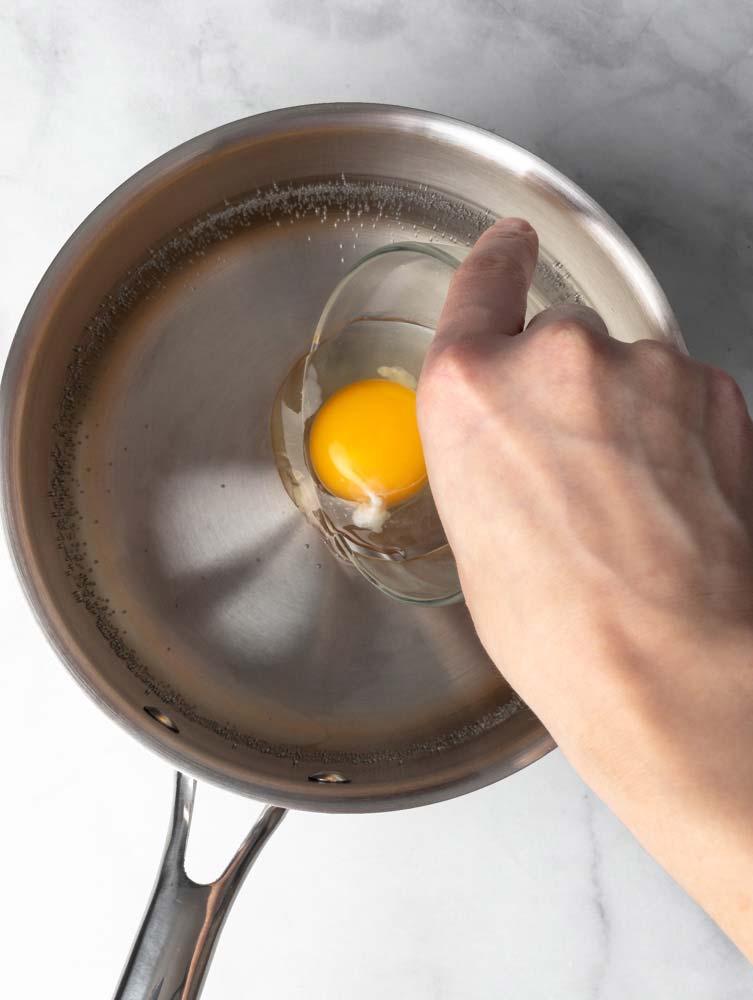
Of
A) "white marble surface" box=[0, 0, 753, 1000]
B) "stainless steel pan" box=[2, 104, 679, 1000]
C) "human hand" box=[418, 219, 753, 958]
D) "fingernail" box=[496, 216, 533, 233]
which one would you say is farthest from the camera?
"white marble surface" box=[0, 0, 753, 1000]

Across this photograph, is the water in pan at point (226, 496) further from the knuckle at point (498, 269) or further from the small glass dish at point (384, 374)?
the knuckle at point (498, 269)

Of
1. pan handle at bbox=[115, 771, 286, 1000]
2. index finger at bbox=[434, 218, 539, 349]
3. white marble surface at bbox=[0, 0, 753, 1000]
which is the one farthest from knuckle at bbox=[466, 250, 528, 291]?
pan handle at bbox=[115, 771, 286, 1000]

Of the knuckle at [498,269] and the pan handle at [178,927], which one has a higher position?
the knuckle at [498,269]

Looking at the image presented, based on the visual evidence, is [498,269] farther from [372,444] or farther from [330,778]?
[330,778]

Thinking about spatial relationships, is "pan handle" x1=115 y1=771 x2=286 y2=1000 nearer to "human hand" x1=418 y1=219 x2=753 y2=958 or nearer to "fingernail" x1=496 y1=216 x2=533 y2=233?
"human hand" x1=418 y1=219 x2=753 y2=958

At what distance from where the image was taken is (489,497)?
48 centimetres

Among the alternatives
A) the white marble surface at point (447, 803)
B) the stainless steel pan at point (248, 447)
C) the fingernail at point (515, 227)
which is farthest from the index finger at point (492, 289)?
the white marble surface at point (447, 803)

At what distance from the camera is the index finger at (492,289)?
0.51 meters

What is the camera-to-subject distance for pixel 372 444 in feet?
2.28

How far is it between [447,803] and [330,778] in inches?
6.6

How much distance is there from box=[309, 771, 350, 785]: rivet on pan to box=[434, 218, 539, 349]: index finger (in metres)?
0.36

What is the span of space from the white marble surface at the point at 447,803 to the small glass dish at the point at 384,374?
0.19 meters

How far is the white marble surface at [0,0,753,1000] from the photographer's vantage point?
0.80m

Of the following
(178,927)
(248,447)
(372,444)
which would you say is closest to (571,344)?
(372,444)
